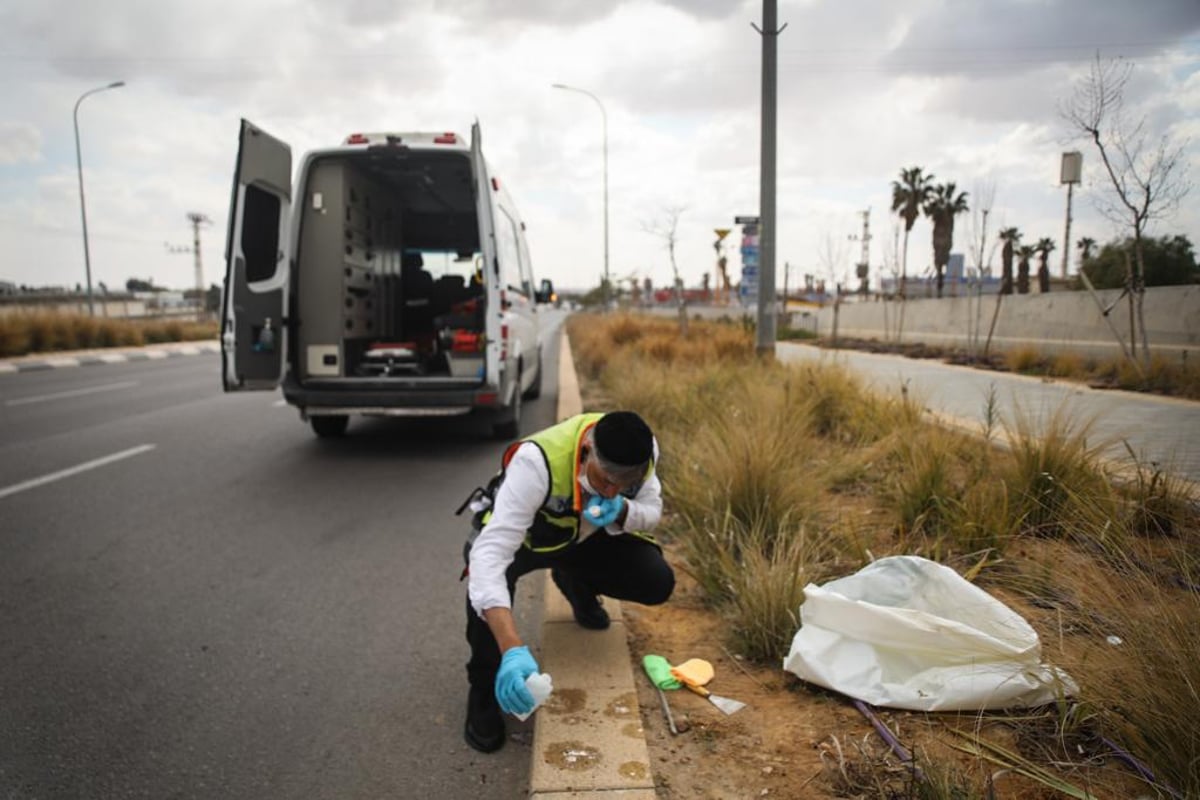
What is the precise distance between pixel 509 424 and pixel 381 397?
1550 millimetres

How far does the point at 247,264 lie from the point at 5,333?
15.1m

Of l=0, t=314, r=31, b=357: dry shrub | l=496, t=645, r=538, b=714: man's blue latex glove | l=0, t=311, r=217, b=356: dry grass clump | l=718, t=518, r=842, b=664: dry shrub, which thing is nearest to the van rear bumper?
l=718, t=518, r=842, b=664: dry shrub

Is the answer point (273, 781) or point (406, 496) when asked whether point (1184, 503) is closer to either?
point (273, 781)

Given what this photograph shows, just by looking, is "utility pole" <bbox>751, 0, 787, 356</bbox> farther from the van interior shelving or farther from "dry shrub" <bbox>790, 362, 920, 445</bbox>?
the van interior shelving

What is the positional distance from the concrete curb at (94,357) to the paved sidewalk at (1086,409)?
1592 cm

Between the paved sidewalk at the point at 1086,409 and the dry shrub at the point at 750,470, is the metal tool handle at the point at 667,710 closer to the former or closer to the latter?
the dry shrub at the point at 750,470

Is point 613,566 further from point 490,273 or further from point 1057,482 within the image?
point 490,273

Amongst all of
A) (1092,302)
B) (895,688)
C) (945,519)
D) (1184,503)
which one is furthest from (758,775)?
(1092,302)

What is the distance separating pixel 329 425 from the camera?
7516 mm

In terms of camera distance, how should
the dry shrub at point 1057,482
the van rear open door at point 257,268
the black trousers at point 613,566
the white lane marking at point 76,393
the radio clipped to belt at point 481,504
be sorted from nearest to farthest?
the radio clipped to belt at point 481,504 < the black trousers at point 613,566 < the dry shrub at point 1057,482 < the van rear open door at point 257,268 < the white lane marking at point 76,393

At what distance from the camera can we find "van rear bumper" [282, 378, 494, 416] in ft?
21.0

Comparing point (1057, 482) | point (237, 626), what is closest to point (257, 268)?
point (237, 626)

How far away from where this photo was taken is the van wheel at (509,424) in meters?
7.52

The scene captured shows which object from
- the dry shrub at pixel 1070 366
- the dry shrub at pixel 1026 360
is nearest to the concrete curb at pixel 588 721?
the dry shrub at pixel 1070 366
